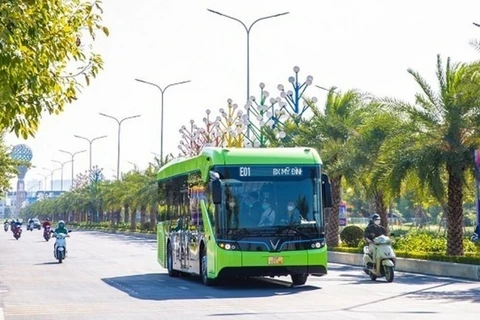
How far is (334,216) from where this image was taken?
43656 mm

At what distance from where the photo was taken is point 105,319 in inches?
637

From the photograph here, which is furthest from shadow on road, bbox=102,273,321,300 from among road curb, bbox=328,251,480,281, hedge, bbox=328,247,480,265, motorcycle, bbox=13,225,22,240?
motorcycle, bbox=13,225,22,240

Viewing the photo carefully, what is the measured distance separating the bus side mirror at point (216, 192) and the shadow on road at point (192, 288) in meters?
1.85

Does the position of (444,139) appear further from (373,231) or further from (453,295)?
(453,295)

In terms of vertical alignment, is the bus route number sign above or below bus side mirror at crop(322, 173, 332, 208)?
above

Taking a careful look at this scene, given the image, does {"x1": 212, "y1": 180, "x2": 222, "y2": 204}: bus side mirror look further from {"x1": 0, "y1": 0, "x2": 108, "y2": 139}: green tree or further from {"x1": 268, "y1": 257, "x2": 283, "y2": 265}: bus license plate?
{"x1": 0, "y1": 0, "x2": 108, "y2": 139}: green tree

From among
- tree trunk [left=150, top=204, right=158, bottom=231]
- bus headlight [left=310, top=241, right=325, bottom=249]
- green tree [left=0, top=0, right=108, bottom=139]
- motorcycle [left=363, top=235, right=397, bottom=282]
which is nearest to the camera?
green tree [left=0, top=0, right=108, bottom=139]

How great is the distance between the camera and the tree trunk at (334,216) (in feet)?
142

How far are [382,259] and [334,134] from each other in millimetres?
18649

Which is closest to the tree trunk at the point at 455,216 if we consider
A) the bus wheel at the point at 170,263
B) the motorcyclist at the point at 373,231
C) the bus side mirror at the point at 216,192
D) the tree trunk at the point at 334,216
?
the motorcyclist at the point at 373,231

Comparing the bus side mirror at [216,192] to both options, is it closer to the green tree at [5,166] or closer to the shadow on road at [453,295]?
Result: the shadow on road at [453,295]

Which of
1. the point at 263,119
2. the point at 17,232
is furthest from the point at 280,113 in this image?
the point at 17,232

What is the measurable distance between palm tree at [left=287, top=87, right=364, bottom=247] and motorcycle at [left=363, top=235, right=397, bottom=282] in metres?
15.9

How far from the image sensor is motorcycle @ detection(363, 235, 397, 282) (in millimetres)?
24875
